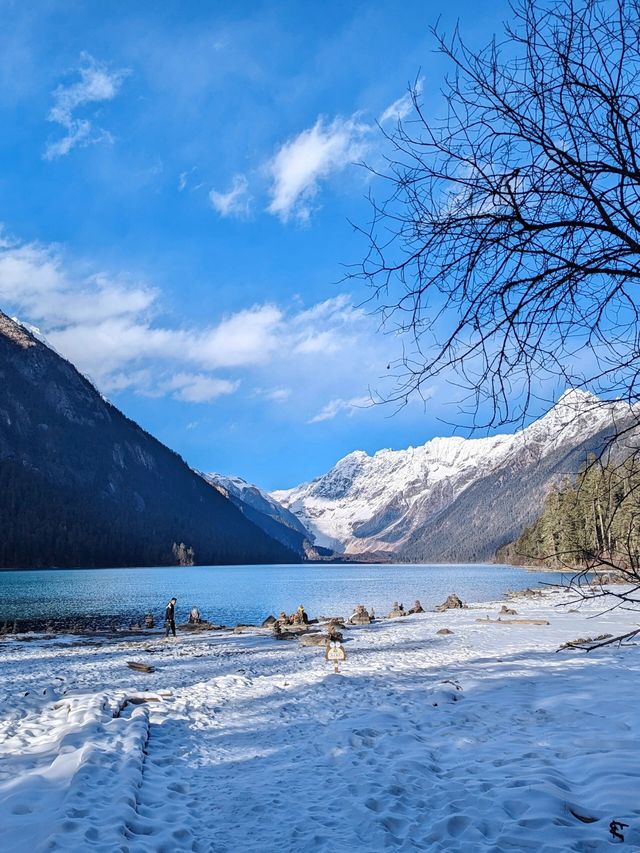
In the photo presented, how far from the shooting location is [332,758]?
8594 mm

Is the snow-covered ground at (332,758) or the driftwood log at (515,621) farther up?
the snow-covered ground at (332,758)

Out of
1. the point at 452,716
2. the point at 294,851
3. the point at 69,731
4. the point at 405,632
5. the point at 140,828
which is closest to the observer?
the point at 294,851

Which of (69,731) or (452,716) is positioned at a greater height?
(69,731)

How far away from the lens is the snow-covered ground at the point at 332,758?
232 inches

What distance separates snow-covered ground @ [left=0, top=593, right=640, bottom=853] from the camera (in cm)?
589

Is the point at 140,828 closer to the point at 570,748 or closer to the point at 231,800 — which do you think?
the point at 231,800

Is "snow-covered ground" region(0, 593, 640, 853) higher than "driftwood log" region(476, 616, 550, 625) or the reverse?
higher

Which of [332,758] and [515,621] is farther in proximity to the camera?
[515,621]

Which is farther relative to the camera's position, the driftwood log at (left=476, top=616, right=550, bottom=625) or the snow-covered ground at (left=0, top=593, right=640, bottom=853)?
the driftwood log at (left=476, top=616, right=550, bottom=625)

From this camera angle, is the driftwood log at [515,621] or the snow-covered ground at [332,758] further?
the driftwood log at [515,621]

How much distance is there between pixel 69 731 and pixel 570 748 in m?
7.68

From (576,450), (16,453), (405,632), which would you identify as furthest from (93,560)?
(576,450)

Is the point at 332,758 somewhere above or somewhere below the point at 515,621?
above

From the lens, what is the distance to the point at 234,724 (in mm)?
11070
